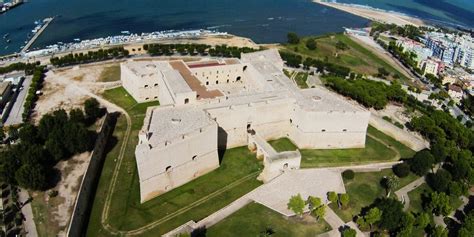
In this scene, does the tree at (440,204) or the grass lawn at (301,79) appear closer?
the tree at (440,204)

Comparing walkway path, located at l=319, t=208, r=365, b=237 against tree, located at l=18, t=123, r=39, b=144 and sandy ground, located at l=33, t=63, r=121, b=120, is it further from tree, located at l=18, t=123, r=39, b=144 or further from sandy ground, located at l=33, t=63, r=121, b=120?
sandy ground, located at l=33, t=63, r=121, b=120

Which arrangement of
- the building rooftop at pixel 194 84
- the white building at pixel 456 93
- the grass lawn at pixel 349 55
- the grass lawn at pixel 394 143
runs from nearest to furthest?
the building rooftop at pixel 194 84, the grass lawn at pixel 394 143, the white building at pixel 456 93, the grass lawn at pixel 349 55

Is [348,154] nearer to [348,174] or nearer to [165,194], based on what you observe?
[348,174]

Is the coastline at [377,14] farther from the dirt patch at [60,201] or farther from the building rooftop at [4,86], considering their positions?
the dirt patch at [60,201]

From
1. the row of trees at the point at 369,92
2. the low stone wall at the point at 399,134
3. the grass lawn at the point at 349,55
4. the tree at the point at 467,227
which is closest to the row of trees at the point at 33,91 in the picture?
the row of trees at the point at 369,92

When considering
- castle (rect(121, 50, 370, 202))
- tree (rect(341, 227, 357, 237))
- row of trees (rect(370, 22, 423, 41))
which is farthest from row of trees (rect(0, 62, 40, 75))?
row of trees (rect(370, 22, 423, 41))

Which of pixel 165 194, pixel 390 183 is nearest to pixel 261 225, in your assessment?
pixel 165 194

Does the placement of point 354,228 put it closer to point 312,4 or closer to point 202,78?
point 202,78

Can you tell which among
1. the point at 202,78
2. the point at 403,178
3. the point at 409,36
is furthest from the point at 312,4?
the point at 403,178
